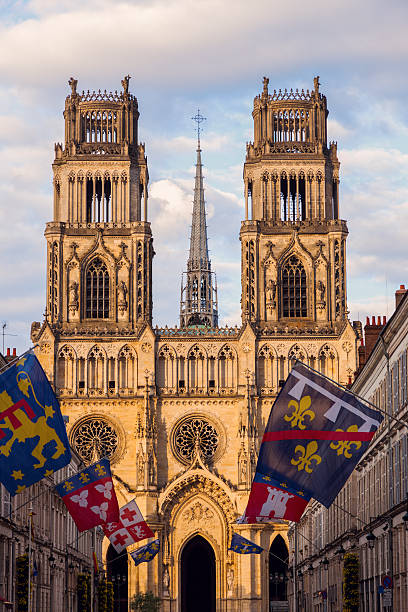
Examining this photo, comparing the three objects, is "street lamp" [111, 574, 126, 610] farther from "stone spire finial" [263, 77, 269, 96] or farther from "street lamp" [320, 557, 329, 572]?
"stone spire finial" [263, 77, 269, 96]

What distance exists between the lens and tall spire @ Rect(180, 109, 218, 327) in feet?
490

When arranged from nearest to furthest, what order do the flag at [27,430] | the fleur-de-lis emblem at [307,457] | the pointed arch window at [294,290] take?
the flag at [27,430] → the fleur-de-lis emblem at [307,457] → the pointed arch window at [294,290]

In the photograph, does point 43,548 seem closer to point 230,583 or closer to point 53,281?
point 230,583

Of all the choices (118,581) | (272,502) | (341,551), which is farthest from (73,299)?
(272,502)

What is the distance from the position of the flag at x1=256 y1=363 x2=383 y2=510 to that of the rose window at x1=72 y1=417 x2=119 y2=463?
2651 inches

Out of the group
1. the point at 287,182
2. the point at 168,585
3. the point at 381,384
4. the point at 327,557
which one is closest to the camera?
the point at 381,384

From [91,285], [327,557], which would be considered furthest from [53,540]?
[91,285]

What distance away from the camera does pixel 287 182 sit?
110 meters

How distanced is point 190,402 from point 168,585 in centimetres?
1479

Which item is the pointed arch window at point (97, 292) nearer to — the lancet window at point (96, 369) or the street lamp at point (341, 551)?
the lancet window at point (96, 369)

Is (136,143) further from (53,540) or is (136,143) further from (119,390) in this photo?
(53,540)

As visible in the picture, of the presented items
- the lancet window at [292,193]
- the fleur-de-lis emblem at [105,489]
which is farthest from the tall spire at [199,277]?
the fleur-de-lis emblem at [105,489]

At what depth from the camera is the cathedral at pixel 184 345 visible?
102 m

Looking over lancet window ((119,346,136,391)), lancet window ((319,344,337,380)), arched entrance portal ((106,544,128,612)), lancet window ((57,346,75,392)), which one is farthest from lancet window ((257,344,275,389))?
arched entrance portal ((106,544,128,612))
